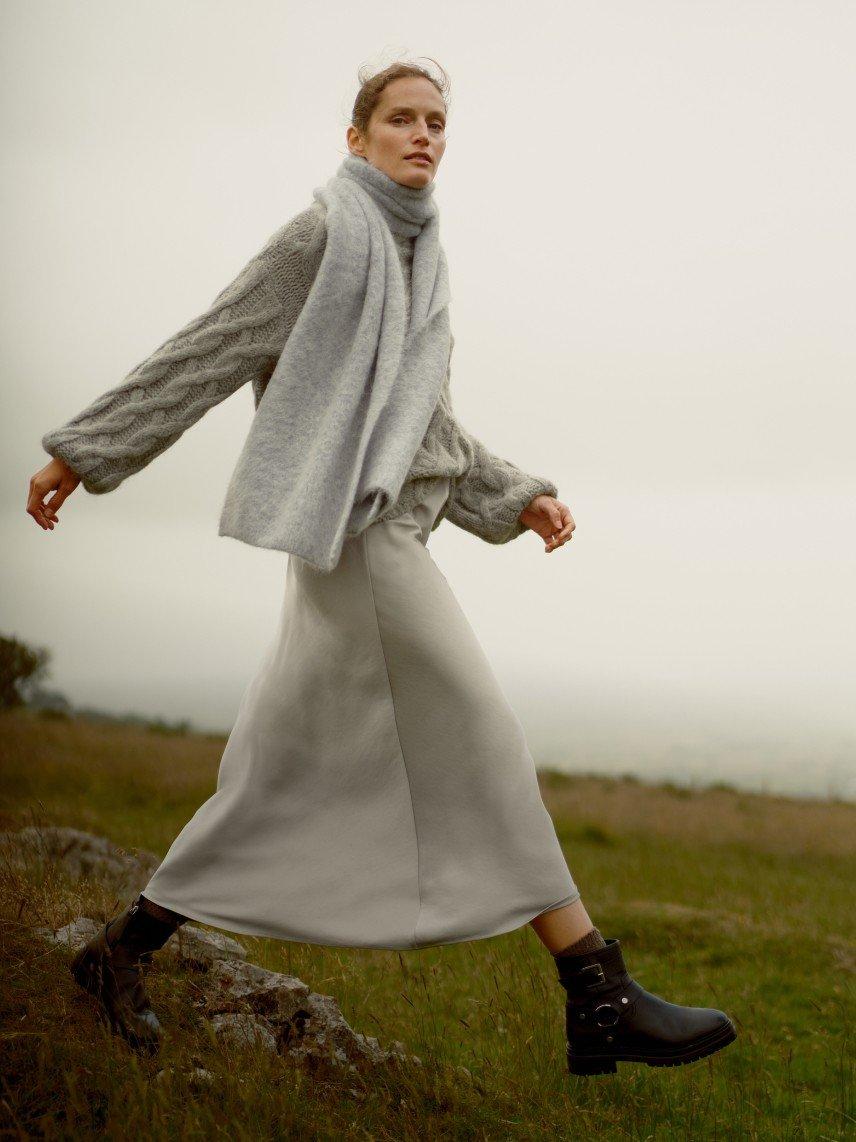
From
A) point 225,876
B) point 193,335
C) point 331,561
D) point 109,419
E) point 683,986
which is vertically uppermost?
point 193,335

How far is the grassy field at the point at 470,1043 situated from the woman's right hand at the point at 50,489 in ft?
3.90

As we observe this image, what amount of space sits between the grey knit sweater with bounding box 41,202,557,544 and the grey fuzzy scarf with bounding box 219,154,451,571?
0.09 metres

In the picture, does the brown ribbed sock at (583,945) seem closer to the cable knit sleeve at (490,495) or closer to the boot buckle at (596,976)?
the boot buckle at (596,976)

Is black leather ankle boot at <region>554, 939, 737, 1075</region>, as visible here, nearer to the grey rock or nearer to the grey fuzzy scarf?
the grey rock

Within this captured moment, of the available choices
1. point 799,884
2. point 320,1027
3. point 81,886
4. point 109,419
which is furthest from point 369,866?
point 799,884

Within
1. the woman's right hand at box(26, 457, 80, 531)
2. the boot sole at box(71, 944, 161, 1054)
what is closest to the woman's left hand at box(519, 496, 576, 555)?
the woman's right hand at box(26, 457, 80, 531)

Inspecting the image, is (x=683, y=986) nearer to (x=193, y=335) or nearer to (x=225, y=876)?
(x=225, y=876)

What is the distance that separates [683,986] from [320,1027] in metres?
3.31

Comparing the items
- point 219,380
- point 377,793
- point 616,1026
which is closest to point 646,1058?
point 616,1026

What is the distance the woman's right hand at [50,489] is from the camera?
286cm

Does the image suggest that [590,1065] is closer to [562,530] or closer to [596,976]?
[596,976]

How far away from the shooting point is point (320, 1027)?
10.8 ft

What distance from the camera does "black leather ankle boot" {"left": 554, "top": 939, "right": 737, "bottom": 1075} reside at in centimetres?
285

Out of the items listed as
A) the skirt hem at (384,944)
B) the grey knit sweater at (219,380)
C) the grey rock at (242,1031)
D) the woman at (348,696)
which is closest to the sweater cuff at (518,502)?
the grey knit sweater at (219,380)
